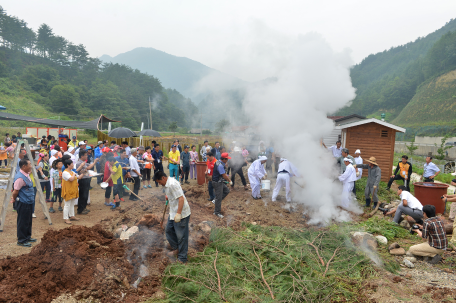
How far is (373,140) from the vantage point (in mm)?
12391

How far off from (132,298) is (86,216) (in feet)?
14.1

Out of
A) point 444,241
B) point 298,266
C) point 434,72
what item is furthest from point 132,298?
point 434,72

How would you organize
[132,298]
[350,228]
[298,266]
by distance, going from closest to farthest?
1. [132,298]
2. [298,266]
3. [350,228]

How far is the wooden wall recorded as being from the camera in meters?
12.2

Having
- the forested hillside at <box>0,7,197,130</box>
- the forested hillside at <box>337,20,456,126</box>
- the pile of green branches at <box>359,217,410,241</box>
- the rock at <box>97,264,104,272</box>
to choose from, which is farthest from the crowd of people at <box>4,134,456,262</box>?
the forested hillside at <box>337,20,456,126</box>

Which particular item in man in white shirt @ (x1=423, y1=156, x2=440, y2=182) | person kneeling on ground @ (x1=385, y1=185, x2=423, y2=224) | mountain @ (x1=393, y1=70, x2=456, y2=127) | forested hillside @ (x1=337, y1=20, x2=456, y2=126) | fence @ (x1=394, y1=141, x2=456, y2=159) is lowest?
person kneeling on ground @ (x1=385, y1=185, x2=423, y2=224)

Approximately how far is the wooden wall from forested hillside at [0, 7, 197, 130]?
40.9m

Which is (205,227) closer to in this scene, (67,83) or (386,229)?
(386,229)

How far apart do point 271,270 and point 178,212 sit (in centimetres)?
192

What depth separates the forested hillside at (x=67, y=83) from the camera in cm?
4659

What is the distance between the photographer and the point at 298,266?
4738 mm

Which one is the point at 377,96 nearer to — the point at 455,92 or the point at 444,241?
the point at 455,92

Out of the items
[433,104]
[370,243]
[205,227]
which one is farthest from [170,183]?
[433,104]

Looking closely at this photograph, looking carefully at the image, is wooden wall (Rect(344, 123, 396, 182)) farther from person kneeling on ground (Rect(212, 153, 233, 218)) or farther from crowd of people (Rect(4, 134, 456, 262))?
person kneeling on ground (Rect(212, 153, 233, 218))
